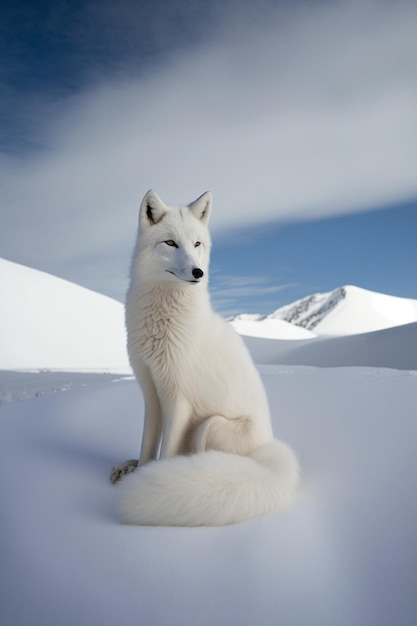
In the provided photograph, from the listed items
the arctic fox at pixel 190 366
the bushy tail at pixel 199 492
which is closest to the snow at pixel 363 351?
the arctic fox at pixel 190 366

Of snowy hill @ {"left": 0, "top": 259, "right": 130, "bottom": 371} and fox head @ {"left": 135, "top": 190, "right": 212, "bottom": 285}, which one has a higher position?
snowy hill @ {"left": 0, "top": 259, "right": 130, "bottom": 371}

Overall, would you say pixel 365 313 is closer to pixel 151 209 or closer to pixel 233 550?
pixel 151 209

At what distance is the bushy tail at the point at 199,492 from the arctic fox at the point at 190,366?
1cm

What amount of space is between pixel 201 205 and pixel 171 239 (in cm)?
28

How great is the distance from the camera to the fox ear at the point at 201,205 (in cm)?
228

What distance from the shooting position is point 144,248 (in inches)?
87.4

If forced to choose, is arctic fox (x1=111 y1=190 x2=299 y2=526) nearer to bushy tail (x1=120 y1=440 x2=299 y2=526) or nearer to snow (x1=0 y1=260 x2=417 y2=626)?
bushy tail (x1=120 y1=440 x2=299 y2=526)

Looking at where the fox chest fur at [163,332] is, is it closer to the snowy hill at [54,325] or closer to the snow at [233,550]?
the snow at [233,550]

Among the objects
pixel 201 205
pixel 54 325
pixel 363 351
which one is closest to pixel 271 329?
pixel 363 351

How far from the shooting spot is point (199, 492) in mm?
1725

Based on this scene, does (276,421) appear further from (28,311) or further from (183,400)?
(28,311)

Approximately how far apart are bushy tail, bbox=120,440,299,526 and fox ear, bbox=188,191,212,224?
115 centimetres

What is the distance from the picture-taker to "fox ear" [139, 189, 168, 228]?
2.21 meters

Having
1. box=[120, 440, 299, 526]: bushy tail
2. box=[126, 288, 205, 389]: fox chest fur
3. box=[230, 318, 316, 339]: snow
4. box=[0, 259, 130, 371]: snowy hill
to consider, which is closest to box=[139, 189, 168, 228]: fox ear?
box=[126, 288, 205, 389]: fox chest fur
